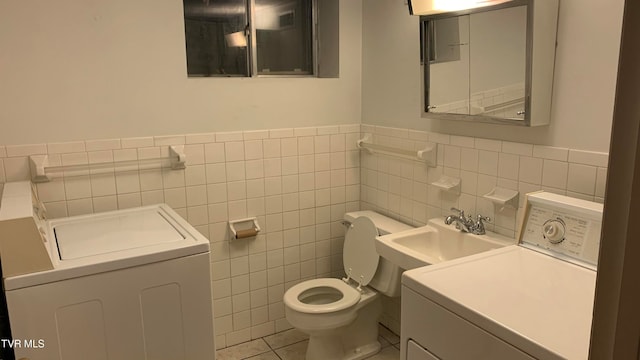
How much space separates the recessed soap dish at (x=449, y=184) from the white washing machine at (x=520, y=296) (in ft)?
2.03

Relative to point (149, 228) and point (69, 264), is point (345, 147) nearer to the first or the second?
point (149, 228)

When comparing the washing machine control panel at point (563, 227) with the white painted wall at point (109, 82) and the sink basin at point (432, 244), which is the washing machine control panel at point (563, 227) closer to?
the sink basin at point (432, 244)

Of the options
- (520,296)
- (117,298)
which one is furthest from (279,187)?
(520,296)

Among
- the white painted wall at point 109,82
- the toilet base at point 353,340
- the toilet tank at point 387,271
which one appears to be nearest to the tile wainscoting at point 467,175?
the toilet tank at point 387,271

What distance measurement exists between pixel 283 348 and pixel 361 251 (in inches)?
30.1

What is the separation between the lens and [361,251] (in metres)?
2.77

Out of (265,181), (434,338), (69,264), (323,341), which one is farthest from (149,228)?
(434,338)

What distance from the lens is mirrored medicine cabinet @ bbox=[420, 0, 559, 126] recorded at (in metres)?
1.86

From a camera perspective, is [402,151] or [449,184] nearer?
[449,184]

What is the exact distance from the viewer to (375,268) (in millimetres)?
2639

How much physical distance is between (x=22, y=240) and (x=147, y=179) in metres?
0.98

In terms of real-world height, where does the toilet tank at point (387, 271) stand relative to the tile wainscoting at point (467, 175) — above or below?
below

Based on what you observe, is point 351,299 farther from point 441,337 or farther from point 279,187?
point 441,337

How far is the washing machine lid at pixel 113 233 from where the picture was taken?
6.01ft
